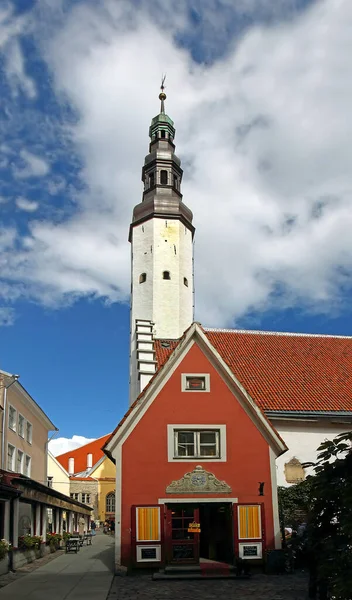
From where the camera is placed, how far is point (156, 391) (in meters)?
21.6

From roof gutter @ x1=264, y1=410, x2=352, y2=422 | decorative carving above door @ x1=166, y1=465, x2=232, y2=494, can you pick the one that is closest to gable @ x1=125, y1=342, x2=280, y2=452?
decorative carving above door @ x1=166, y1=465, x2=232, y2=494

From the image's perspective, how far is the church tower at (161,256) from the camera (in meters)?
38.8

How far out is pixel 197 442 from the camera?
69.8 feet

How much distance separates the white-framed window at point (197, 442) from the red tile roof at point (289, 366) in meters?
4.22

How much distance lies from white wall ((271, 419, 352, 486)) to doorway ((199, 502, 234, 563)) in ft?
14.6

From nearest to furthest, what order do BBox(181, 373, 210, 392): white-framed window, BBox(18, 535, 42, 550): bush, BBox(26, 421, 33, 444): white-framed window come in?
1. BBox(181, 373, 210, 392): white-framed window
2. BBox(18, 535, 42, 550): bush
3. BBox(26, 421, 33, 444): white-framed window

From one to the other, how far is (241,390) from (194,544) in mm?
5467

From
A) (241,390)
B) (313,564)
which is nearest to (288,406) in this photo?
(241,390)

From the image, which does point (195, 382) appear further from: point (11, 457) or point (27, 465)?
point (27, 465)

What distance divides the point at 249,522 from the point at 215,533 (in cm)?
381

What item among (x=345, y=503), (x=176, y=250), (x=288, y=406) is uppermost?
(x=176, y=250)

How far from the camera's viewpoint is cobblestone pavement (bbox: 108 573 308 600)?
Answer: 15.0 metres

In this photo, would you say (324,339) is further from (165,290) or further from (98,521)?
(98,521)

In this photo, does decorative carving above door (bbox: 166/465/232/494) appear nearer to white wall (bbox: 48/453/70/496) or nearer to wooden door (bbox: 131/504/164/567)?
wooden door (bbox: 131/504/164/567)
